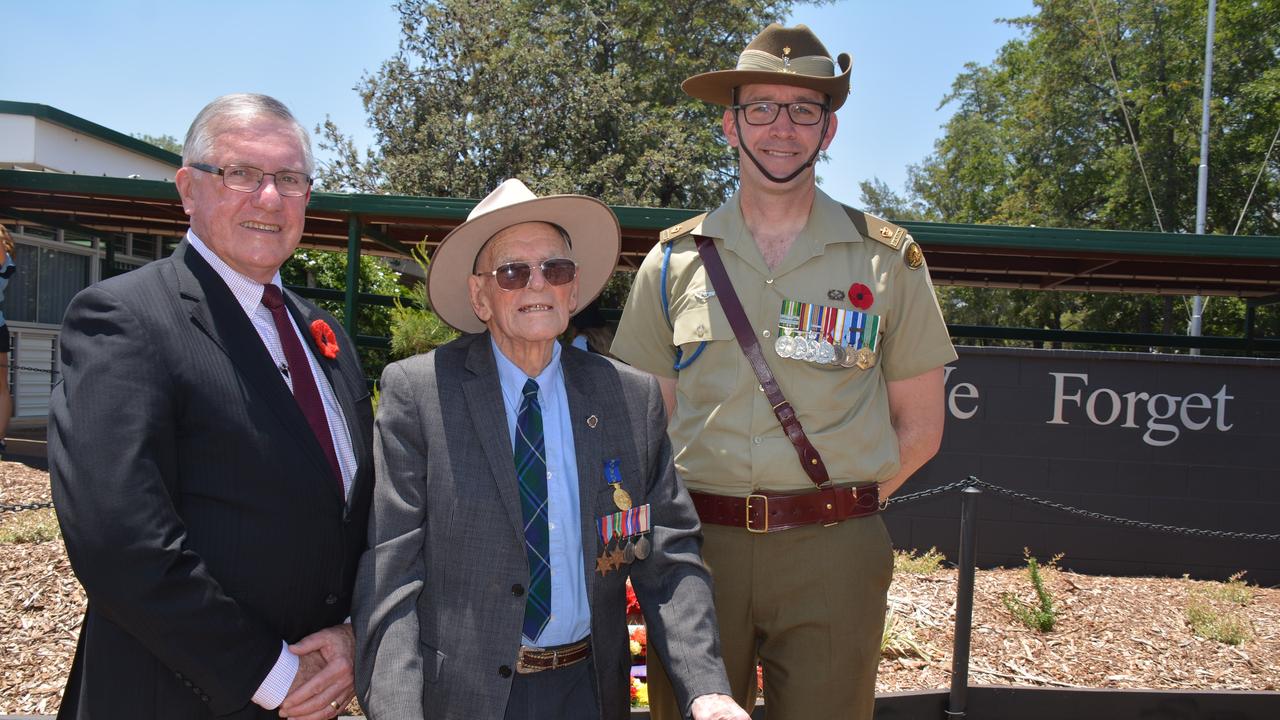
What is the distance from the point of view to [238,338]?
80.6 inches

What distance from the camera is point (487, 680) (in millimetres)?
2047

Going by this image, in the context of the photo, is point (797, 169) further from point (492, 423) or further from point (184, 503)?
point (184, 503)

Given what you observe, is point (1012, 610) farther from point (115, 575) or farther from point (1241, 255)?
point (115, 575)

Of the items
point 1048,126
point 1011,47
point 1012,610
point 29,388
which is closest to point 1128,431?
point 1012,610

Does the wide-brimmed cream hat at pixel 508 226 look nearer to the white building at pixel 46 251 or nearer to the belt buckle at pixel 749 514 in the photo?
the belt buckle at pixel 749 514

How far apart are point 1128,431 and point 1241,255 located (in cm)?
181

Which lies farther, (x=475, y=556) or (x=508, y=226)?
(x=508, y=226)

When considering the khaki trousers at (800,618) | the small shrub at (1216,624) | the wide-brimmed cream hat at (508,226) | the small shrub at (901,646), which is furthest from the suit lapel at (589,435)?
the small shrub at (1216,624)

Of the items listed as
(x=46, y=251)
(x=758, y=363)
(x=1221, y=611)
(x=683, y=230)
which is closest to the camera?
(x=758, y=363)

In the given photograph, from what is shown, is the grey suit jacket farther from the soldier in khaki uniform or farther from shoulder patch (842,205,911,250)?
shoulder patch (842,205,911,250)

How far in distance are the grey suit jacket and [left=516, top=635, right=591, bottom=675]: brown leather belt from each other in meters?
0.05

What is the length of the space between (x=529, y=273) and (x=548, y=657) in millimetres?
947

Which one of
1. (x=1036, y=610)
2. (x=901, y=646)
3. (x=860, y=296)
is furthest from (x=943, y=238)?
(x=860, y=296)

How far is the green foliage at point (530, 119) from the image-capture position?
20984 millimetres
